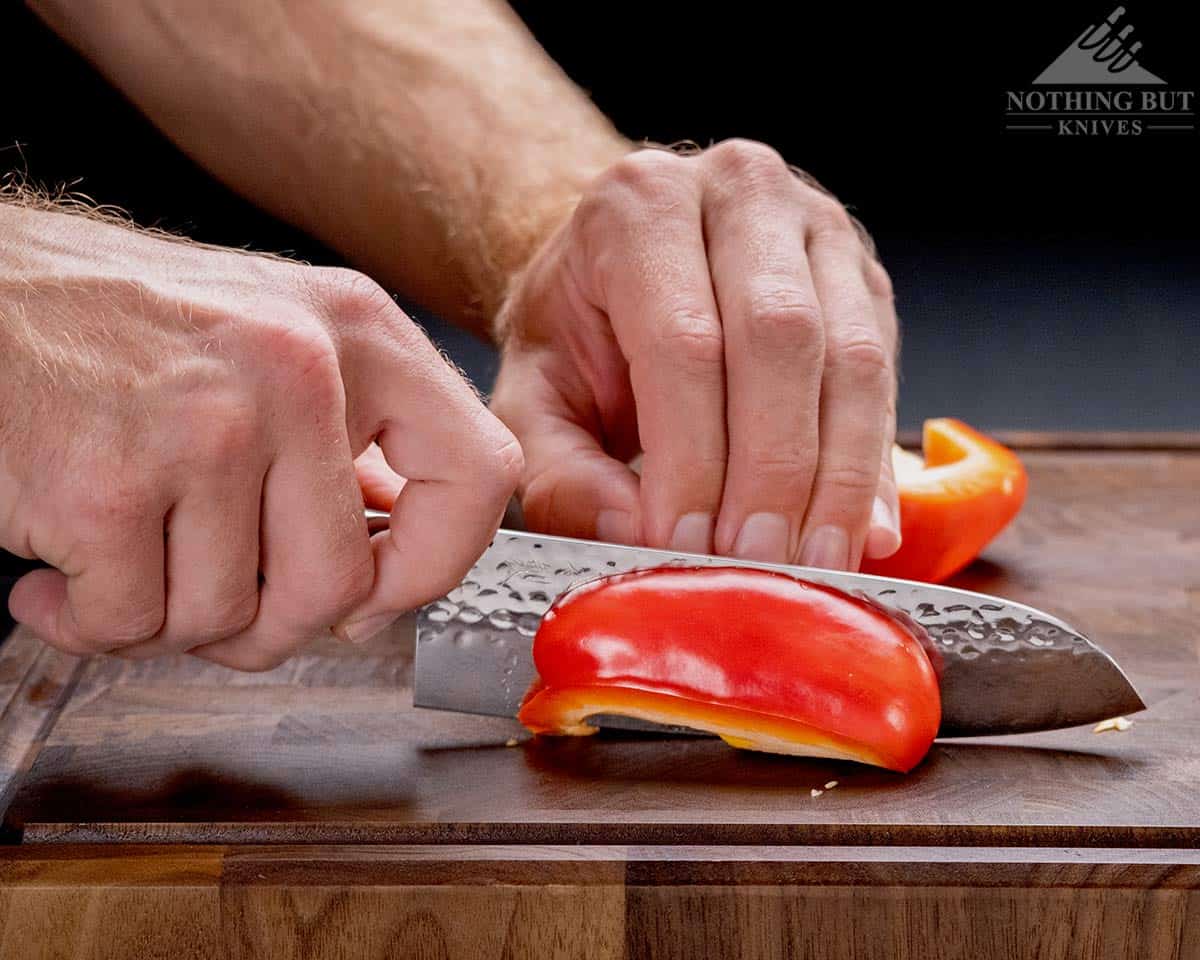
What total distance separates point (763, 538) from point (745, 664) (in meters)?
0.14

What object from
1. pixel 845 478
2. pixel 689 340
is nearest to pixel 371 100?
pixel 689 340

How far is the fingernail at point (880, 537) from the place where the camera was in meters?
1.15

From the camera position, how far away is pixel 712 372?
43.2 inches

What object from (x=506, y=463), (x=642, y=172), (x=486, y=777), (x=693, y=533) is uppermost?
(x=642, y=172)

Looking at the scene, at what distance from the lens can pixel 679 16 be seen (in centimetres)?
253

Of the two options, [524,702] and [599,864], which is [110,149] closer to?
[524,702]

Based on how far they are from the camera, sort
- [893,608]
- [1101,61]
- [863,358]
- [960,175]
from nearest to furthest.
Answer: [893,608] < [863,358] < [1101,61] < [960,175]

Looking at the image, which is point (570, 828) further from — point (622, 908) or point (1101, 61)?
point (1101, 61)

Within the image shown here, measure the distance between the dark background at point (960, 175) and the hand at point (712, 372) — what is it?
3.08 ft

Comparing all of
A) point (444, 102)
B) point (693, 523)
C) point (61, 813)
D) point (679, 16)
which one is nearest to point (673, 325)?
point (693, 523)

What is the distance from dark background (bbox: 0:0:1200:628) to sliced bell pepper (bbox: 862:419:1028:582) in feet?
2.66

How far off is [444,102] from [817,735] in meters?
1.13

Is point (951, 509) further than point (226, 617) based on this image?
Yes

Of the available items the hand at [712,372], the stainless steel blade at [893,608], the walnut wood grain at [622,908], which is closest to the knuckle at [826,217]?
the hand at [712,372]
